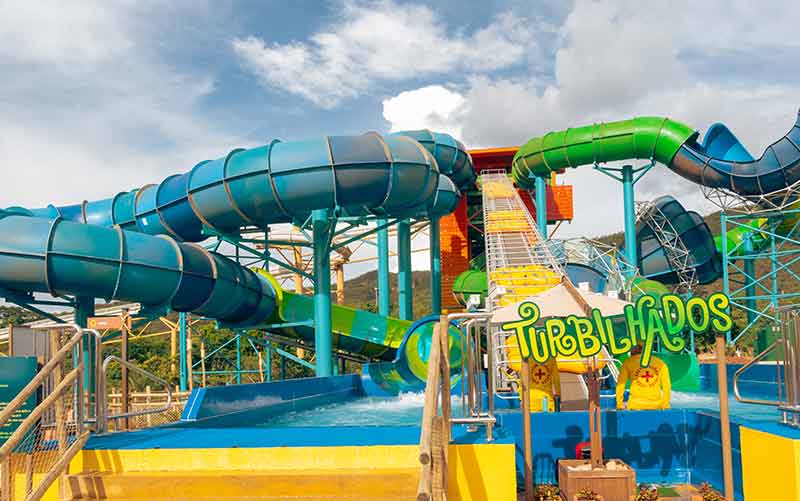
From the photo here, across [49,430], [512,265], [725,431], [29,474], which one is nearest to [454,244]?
[512,265]

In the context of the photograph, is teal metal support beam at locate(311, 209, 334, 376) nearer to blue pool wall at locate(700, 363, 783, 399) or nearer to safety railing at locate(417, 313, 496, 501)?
blue pool wall at locate(700, 363, 783, 399)

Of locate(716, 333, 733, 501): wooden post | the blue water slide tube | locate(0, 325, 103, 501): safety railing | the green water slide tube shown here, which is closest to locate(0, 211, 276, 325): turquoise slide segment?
locate(0, 325, 103, 501): safety railing

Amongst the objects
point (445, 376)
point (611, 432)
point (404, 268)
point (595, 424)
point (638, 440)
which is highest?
point (404, 268)

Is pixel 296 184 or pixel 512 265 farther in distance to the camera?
pixel 512 265

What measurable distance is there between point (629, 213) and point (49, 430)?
21.4 metres

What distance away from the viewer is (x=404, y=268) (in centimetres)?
2359

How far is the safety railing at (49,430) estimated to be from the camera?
223 inches

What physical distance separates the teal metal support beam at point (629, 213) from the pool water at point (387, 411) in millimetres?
11311

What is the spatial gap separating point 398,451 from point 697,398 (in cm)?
860

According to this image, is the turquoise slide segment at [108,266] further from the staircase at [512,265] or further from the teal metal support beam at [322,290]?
the staircase at [512,265]

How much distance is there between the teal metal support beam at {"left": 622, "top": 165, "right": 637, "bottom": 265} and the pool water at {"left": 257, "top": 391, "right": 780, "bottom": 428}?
1131 centimetres

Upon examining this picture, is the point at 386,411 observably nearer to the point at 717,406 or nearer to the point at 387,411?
the point at 387,411

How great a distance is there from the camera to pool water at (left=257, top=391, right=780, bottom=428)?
31.0 ft

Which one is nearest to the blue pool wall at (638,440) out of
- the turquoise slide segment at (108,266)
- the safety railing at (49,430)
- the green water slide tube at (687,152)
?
the safety railing at (49,430)
